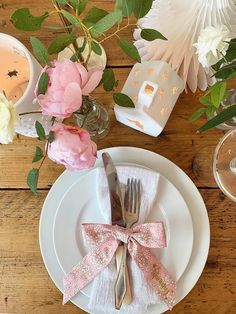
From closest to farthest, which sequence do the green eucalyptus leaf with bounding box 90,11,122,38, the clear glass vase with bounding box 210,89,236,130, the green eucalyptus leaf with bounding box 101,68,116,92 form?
the green eucalyptus leaf with bounding box 90,11,122,38, the green eucalyptus leaf with bounding box 101,68,116,92, the clear glass vase with bounding box 210,89,236,130

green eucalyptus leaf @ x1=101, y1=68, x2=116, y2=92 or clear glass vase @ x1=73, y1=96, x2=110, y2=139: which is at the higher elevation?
green eucalyptus leaf @ x1=101, y1=68, x2=116, y2=92

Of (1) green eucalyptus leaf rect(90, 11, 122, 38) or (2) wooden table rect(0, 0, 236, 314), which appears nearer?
(1) green eucalyptus leaf rect(90, 11, 122, 38)

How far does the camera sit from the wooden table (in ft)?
2.07

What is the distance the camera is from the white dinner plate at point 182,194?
61 centimetres

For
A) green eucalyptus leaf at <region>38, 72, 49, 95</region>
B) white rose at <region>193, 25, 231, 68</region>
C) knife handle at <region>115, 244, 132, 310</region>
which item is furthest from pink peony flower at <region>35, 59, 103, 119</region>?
knife handle at <region>115, 244, 132, 310</region>

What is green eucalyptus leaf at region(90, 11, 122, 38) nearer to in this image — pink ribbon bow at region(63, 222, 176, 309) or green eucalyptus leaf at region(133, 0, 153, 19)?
green eucalyptus leaf at region(133, 0, 153, 19)

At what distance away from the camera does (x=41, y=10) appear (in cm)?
73

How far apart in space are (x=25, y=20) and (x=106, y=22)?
88mm

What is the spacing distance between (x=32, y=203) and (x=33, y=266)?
0.10 m

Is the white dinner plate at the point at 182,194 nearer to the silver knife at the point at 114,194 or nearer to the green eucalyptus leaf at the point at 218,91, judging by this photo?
the silver knife at the point at 114,194

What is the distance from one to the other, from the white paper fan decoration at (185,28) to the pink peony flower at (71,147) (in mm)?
233

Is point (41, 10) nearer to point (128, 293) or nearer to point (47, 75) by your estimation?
point (47, 75)

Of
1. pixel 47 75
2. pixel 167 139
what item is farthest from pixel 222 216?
pixel 47 75

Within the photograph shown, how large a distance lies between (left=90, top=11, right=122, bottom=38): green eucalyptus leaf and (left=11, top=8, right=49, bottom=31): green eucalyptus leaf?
0.17 feet
